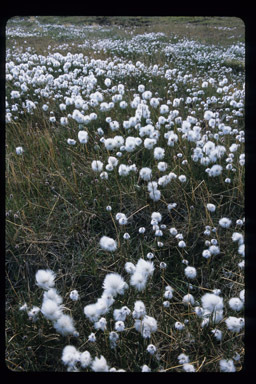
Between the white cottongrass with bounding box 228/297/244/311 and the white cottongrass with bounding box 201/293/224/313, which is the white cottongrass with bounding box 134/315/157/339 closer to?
the white cottongrass with bounding box 201/293/224/313

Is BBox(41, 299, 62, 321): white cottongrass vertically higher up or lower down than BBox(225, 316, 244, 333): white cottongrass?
higher up

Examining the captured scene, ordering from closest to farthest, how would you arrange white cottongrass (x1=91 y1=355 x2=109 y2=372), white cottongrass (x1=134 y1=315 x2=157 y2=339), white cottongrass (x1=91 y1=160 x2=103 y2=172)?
white cottongrass (x1=91 y1=355 x2=109 y2=372), white cottongrass (x1=134 y1=315 x2=157 y2=339), white cottongrass (x1=91 y1=160 x2=103 y2=172)

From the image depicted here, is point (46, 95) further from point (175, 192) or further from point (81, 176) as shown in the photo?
point (175, 192)

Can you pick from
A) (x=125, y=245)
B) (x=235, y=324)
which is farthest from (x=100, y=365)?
(x=125, y=245)

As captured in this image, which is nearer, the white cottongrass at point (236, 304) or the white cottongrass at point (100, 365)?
the white cottongrass at point (100, 365)

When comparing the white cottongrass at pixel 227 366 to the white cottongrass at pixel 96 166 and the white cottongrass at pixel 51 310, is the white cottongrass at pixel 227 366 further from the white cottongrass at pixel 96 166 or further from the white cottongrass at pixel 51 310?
the white cottongrass at pixel 96 166

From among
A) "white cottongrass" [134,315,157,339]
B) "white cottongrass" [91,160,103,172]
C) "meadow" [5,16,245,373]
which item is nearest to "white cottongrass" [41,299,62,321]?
"meadow" [5,16,245,373]

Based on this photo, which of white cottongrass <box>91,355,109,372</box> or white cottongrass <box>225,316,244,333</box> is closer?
white cottongrass <box>91,355,109,372</box>

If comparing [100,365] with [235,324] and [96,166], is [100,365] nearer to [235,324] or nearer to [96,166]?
[235,324]

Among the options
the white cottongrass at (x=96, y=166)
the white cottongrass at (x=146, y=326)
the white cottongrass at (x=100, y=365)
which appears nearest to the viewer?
the white cottongrass at (x=100, y=365)

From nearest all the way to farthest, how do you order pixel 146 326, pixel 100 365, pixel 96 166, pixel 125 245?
pixel 100 365
pixel 146 326
pixel 125 245
pixel 96 166

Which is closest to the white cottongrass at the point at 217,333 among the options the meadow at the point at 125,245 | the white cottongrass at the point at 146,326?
the meadow at the point at 125,245

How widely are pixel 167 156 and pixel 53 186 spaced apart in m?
1.11
